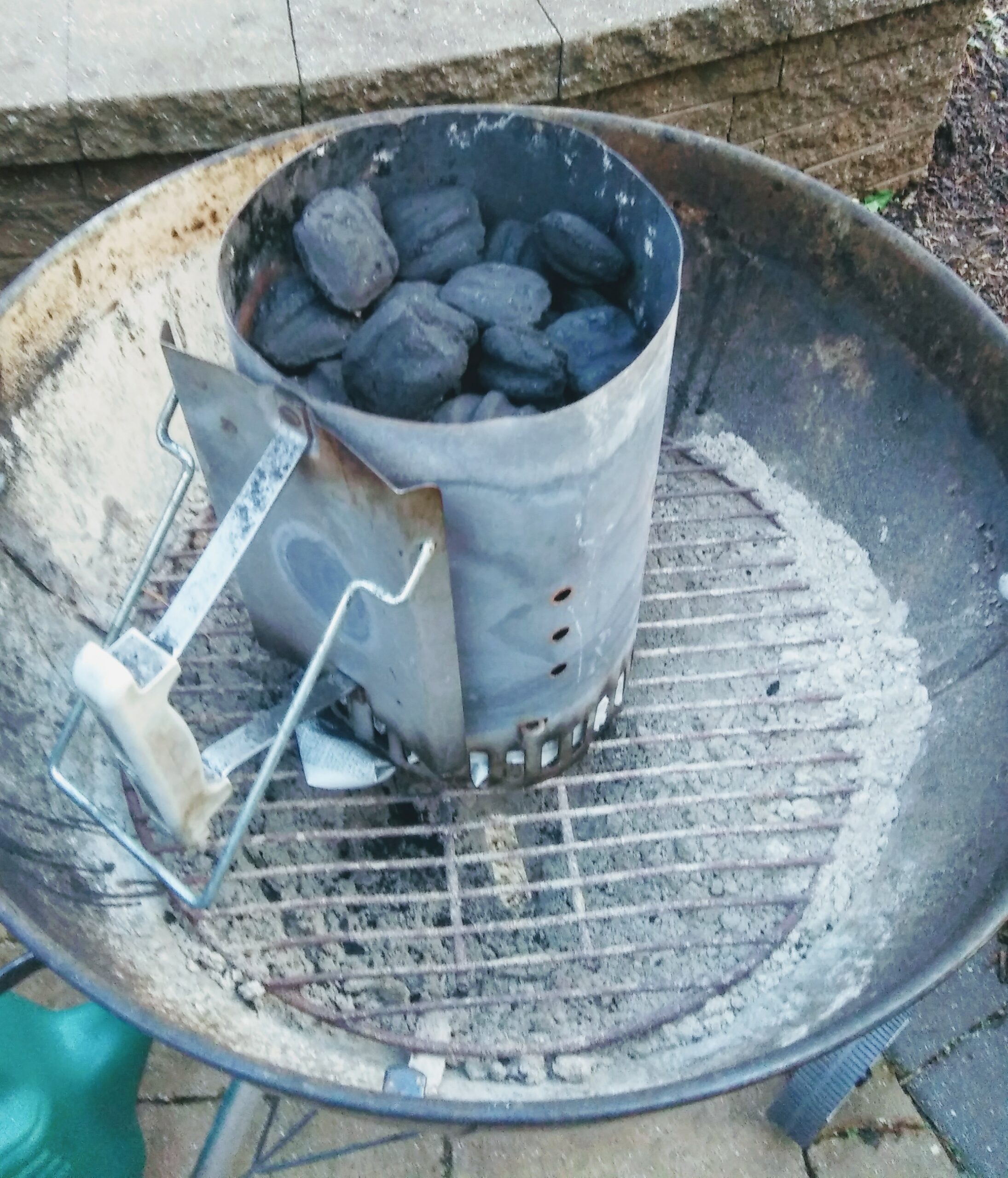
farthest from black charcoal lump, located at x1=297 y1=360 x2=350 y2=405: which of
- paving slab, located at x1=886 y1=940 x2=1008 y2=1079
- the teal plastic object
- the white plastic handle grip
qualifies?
paving slab, located at x1=886 y1=940 x2=1008 y2=1079

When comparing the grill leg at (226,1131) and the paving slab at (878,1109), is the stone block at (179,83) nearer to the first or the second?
the grill leg at (226,1131)

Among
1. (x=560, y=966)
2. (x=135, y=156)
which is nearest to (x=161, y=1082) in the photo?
(x=560, y=966)

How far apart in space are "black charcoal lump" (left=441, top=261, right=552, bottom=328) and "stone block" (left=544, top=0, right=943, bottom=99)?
73cm

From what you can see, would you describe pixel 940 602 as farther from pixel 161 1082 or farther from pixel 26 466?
pixel 161 1082

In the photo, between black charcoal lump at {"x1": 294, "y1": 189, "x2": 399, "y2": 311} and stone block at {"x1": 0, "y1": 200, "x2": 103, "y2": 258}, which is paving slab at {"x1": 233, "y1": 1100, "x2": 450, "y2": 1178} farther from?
stone block at {"x1": 0, "y1": 200, "x2": 103, "y2": 258}

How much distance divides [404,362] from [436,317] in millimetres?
77

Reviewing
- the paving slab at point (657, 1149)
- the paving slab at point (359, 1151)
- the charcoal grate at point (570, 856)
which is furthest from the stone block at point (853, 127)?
the paving slab at point (359, 1151)

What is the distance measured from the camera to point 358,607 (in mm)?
944

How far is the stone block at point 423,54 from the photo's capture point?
1.48 m

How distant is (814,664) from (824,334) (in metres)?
0.44

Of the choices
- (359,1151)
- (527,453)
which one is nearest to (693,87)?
(527,453)

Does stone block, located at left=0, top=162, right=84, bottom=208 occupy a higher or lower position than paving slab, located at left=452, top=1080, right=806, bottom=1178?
higher

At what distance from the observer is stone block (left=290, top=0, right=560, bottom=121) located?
1483mm

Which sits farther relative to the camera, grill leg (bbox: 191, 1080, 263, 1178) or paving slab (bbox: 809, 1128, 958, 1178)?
paving slab (bbox: 809, 1128, 958, 1178)
